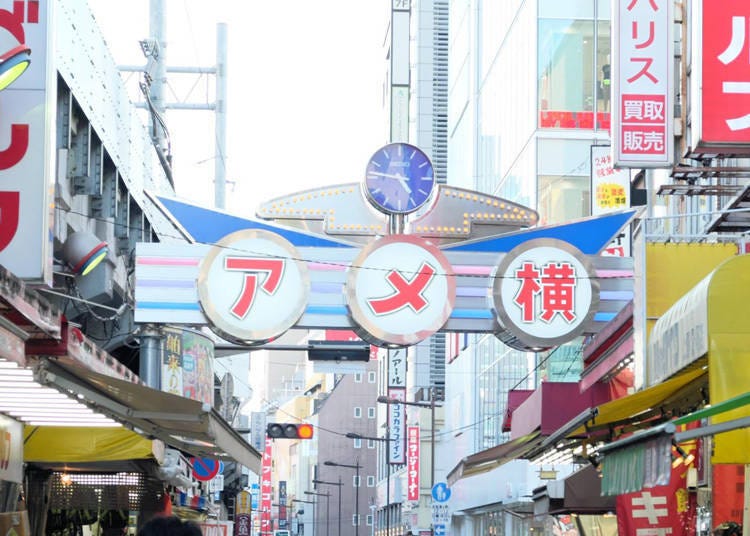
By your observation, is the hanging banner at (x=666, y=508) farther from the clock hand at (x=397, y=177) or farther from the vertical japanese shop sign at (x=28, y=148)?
the clock hand at (x=397, y=177)

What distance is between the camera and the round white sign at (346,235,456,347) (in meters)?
21.2

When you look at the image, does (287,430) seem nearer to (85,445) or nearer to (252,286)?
(252,286)

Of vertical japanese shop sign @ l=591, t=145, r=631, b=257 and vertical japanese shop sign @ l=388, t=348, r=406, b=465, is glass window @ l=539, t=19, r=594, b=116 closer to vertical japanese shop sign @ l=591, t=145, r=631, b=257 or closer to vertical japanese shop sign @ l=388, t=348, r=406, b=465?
vertical japanese shop sign @ l=591, t=145, r=631, b=257

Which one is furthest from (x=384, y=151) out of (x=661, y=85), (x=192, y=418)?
(x=192, y=418)

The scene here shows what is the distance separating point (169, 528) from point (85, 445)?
8.18 metres

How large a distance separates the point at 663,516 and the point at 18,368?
8.90 metres

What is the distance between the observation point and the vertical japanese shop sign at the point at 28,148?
37.9ft

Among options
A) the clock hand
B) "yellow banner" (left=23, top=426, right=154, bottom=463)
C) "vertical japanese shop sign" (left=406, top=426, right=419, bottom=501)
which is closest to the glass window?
the clock hand

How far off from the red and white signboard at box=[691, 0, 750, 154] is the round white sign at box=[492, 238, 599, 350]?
7.98m

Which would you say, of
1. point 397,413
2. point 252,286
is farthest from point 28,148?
point 397,413

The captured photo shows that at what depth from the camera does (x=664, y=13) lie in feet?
55.5

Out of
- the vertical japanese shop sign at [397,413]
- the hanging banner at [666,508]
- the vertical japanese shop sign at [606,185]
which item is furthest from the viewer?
the vertical japanese shop sign at [397,413]

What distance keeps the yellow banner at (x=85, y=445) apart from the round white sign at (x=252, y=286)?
7.91 meters

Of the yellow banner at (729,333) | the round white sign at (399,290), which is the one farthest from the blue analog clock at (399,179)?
the yellow banner at (729,333)
